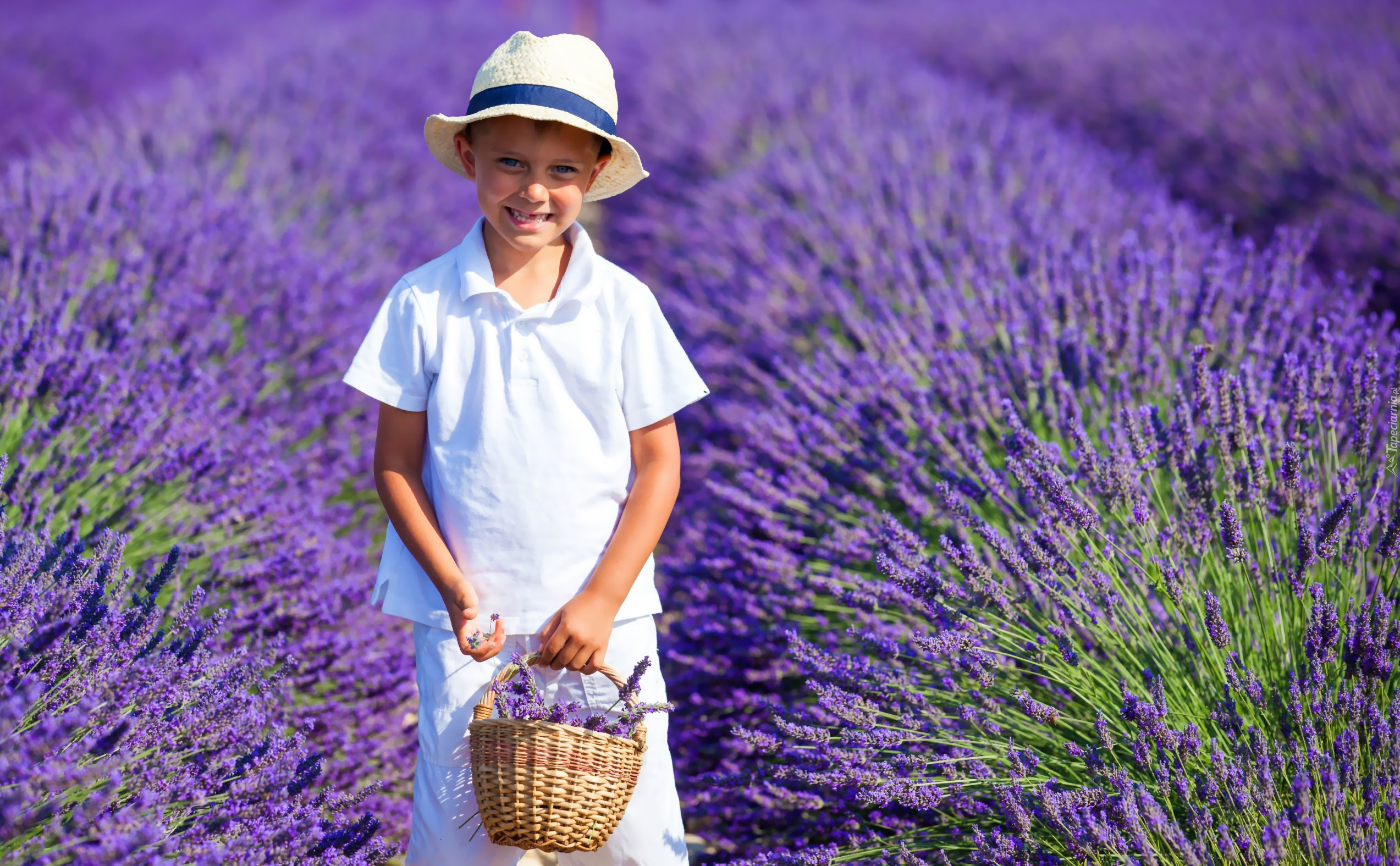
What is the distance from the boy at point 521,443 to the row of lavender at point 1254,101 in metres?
2.63

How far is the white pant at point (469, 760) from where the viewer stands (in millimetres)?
1471

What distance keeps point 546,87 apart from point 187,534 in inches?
48.7

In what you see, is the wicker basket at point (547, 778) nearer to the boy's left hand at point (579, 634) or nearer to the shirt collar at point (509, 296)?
the boy's left hand at point (579, 634)

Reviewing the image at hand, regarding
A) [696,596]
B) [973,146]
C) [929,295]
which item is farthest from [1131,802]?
[973,146]

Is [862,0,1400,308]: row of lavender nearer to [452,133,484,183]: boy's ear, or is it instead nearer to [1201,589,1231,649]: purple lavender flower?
[1201,589,1231,649]: purple lavender flower

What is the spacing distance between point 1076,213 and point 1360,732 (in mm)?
2590

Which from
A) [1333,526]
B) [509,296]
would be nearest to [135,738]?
[509,296]

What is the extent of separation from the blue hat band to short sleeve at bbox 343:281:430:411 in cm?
30

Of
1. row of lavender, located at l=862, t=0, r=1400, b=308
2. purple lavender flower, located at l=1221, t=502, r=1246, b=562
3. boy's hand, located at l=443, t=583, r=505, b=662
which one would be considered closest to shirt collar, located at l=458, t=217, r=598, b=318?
boy's hand, located at l=443, t=583, r=505, b=662

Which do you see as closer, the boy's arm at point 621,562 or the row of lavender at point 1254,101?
the boy's arm at point 621,562

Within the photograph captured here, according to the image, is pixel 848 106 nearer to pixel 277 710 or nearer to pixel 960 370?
pixel 960 370

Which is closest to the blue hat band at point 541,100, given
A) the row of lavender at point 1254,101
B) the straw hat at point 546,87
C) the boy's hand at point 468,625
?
the straw hat at point 546,87

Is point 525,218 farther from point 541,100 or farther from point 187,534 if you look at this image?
point 187,534

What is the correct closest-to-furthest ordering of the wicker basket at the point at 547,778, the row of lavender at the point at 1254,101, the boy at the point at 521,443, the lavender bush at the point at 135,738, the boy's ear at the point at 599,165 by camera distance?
1. the lavender bush at the point at 135,738
2. the wicker basket at the point at 547,778
3. the boy at the point at 521,443
4. the boy's ear at the point at 599,165
5. the row of lavender at the point at 1254,101
